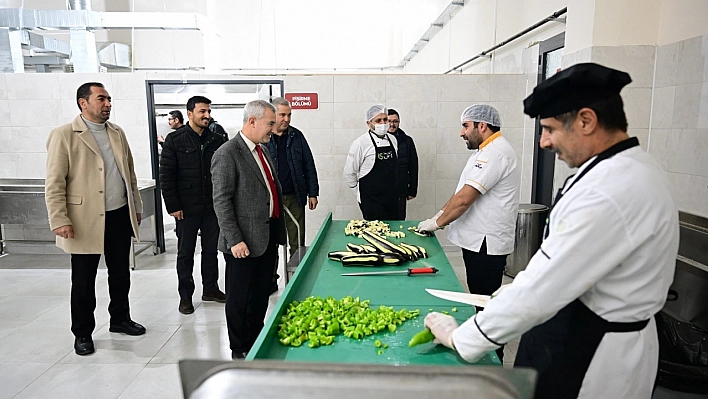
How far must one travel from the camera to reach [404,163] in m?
4.75

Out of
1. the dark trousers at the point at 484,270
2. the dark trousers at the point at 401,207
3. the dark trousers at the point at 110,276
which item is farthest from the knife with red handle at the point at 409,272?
the dark trousers at the point at 401,207

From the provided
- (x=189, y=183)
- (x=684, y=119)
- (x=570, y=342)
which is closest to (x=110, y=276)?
(x=189, y=183)

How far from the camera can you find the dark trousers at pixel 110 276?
118 inches

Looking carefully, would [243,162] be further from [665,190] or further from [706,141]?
[706,141]

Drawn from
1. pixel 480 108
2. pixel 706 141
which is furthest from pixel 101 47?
pixel 706 141

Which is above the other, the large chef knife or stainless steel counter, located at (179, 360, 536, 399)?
stainless steel counter, located at (179, 360, 536, 399)

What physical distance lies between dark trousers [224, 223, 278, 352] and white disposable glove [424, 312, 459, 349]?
143 centimetres

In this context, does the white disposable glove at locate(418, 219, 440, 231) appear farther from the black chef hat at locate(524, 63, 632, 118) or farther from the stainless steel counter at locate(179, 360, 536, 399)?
the stainless steel counter at locate(179, 360, 536, 399)

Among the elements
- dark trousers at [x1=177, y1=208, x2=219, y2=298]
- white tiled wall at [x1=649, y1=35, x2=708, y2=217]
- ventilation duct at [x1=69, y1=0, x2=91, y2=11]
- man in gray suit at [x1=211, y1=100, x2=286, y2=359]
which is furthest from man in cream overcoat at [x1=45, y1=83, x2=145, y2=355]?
ventilation duct at [x1=69, y1=0, x2=91, y2=11]

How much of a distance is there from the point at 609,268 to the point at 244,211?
195 centimetres

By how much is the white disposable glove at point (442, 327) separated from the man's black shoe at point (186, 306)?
269 cm

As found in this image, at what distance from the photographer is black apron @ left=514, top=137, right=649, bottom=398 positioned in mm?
1261

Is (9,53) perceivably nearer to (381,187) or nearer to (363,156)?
(363,156)

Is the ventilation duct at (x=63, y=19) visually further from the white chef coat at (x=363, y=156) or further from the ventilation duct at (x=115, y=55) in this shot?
the white chef coat at (x=363, y=156)
